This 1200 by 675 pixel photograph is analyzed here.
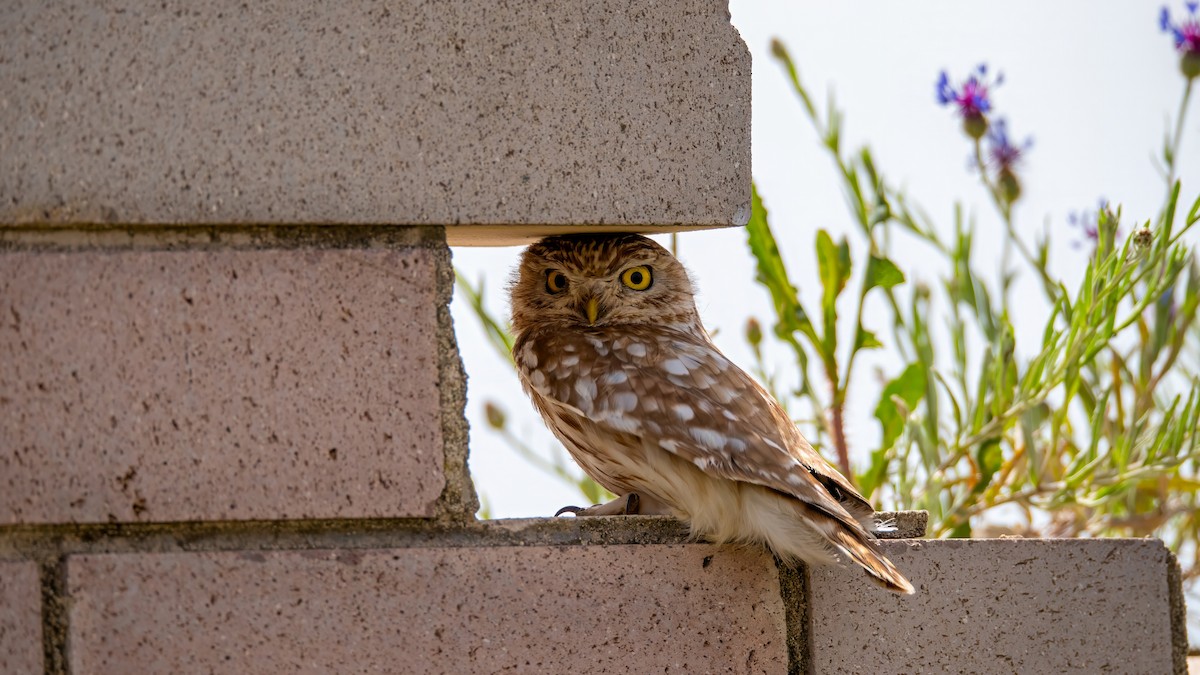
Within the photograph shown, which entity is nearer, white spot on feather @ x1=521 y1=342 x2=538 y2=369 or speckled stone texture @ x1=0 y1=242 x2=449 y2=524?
speckled stone texture @ x1=0 y1=242 x2=449 y2=524

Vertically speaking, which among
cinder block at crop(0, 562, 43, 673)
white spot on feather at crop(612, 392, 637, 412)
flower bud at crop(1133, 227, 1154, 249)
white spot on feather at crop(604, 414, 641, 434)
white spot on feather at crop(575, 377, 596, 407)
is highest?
flower bud at crop(1133, 227, 1154, 249)

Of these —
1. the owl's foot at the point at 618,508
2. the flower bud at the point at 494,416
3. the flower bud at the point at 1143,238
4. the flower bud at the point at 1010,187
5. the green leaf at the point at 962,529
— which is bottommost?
the owl's foot at the point at 618,508

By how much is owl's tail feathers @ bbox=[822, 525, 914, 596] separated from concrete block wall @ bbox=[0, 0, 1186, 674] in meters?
0.16

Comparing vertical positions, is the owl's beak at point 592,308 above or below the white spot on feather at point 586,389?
above

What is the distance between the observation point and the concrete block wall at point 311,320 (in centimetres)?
218

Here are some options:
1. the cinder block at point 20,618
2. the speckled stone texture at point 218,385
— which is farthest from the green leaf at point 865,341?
the cinder block at point 20,618

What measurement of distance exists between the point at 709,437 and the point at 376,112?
2.71 ft

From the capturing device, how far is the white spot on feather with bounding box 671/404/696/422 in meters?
2.57

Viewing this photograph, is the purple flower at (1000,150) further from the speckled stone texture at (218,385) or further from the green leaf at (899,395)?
the speckled stone texture at (218,385)

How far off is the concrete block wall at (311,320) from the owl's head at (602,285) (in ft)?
2.76

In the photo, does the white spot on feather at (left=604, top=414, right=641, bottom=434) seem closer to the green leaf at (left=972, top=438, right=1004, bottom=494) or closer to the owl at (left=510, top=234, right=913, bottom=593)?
the owl at (left=510, top=234, right=913, bottom=593)

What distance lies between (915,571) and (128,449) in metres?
1.42

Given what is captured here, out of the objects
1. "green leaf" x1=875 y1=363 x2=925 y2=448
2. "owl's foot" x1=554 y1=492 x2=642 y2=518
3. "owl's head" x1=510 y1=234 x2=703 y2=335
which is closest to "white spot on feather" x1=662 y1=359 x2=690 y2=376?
"owl's foot" x1=554 y1=492 x2=642 y2=518

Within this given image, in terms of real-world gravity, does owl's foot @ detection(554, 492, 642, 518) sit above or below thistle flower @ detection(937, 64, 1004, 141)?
below
